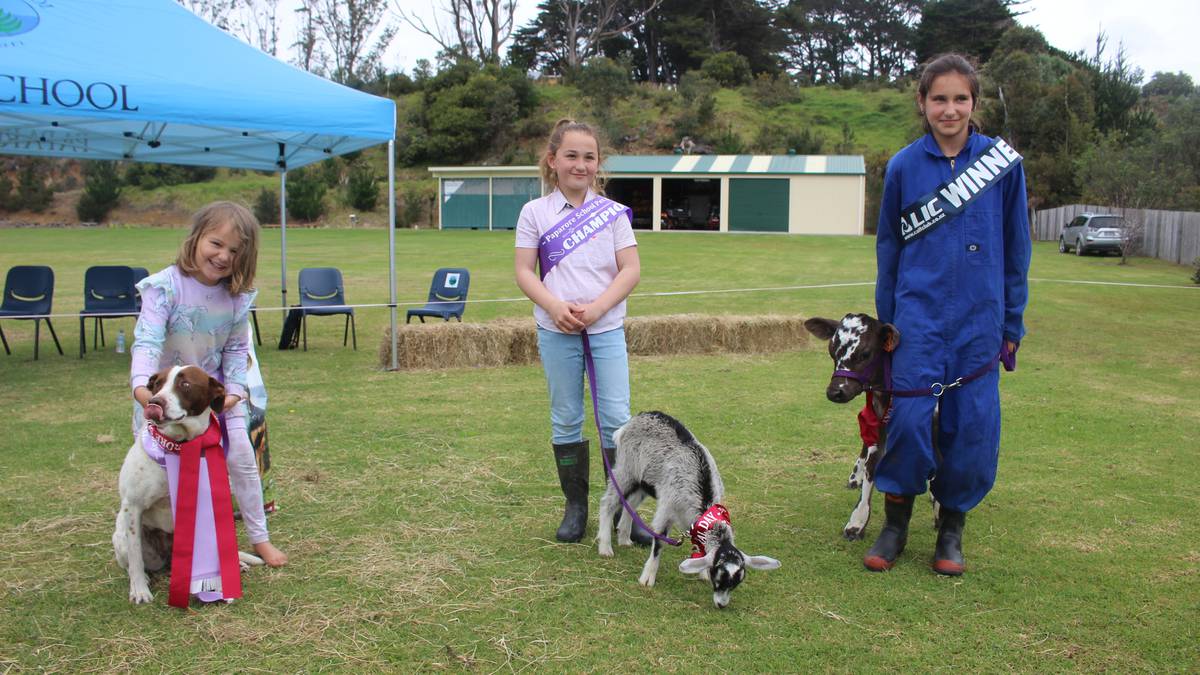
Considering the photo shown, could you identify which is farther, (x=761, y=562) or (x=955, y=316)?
(x=955, y=316)

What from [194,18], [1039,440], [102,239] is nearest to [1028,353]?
[1039,440]

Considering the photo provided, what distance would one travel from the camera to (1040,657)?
11.0 ft

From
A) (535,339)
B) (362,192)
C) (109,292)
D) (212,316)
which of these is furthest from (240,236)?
(362,192)

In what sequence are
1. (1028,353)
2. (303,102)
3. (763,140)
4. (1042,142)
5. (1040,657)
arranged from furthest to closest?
(763,140), (1042,142), (1028,353), (303,102), (1040,657)

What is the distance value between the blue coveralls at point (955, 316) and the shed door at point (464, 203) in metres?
43.8

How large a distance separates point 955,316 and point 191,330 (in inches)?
133

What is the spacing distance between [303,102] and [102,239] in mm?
30116

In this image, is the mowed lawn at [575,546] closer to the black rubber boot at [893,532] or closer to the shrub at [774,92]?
the black rubber boot at [893,532]

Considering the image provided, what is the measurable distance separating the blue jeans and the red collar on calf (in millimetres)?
829

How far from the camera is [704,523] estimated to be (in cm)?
371

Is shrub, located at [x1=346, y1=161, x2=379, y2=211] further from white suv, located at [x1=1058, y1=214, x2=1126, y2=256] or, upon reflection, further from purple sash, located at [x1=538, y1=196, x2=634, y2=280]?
purple sash, located at [x1=538, y1=196, x2=634, y2=280]

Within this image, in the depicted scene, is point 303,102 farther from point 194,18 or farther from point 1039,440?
point 1039,440

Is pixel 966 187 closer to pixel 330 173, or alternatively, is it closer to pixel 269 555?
pixel 269 555

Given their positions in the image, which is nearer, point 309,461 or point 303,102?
point 309,461
